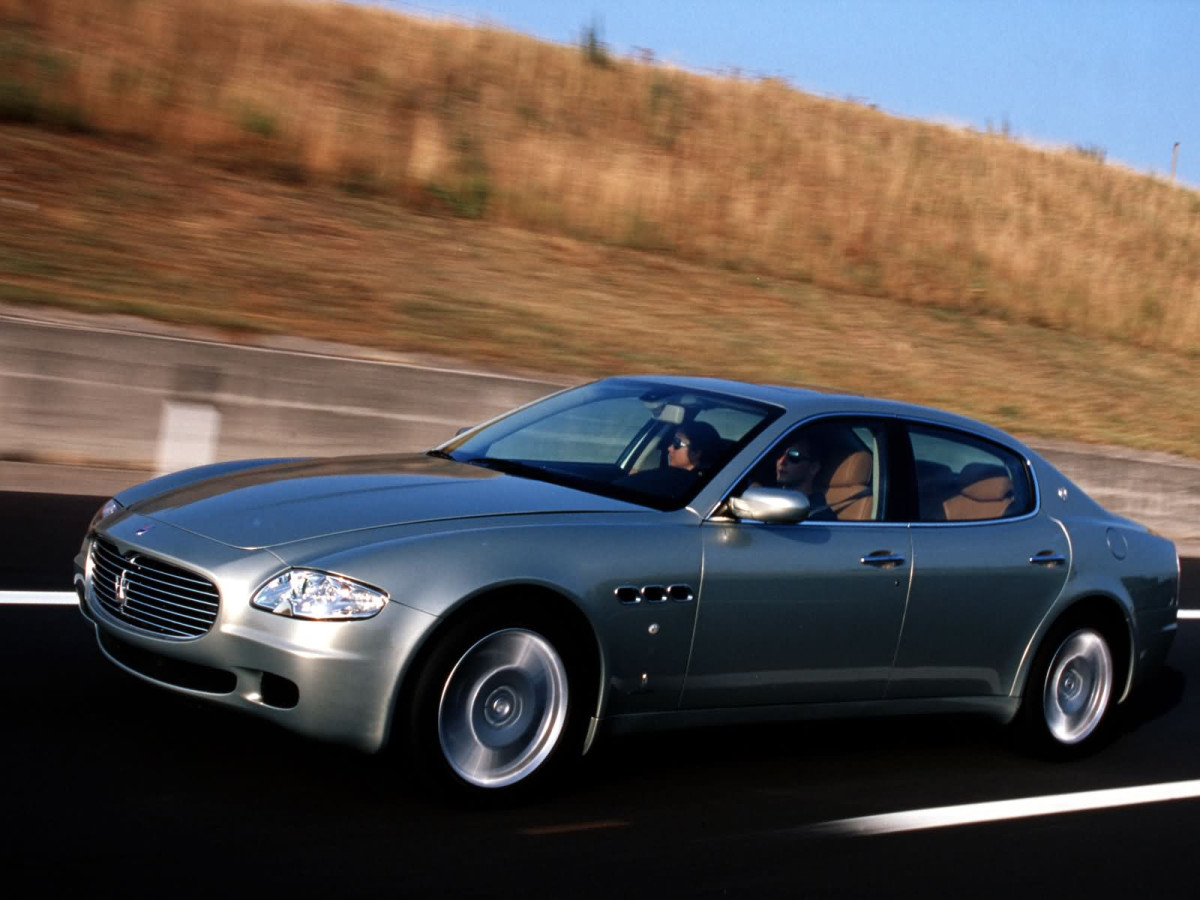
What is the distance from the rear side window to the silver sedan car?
1 cm

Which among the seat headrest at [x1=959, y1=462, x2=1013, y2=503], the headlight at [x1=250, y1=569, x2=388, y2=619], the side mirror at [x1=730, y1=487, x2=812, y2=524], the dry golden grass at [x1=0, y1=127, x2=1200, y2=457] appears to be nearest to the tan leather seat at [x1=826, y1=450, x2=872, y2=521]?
the side mirror at [x1=730, y1=487, x2=812, y2=524]

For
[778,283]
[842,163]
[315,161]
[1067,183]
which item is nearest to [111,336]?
[315,161]

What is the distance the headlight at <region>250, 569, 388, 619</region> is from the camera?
4727 mm

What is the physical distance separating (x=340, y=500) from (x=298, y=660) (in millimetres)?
741

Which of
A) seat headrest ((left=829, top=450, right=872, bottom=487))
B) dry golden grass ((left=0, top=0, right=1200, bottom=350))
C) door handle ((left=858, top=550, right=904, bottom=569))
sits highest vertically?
dry golden grass ((left=0, top=0, right=1200, bottom=350))

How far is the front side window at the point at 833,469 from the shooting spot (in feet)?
19.5

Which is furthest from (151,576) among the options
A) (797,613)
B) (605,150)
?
(605,150)

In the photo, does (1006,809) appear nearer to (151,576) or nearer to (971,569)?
(971,569)

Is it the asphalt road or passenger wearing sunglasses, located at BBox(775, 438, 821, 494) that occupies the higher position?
passenger wearing sunglasses, located at BBox(775, 438, 821, 494)

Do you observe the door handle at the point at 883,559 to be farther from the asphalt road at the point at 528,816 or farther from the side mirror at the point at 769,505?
the asphalt road at the point at 528,816

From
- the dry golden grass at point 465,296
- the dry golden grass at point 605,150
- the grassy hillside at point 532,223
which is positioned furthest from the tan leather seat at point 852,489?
the dry golden grass at point 605,150

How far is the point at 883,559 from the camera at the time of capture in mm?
6020

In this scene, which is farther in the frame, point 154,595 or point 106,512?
point 106,512

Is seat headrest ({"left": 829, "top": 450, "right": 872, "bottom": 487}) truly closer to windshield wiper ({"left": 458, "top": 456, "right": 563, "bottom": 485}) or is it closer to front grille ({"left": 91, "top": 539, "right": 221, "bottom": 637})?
windshield wiper ({"left": 458, "top": 456, "right": 563, "bottom": 485})
